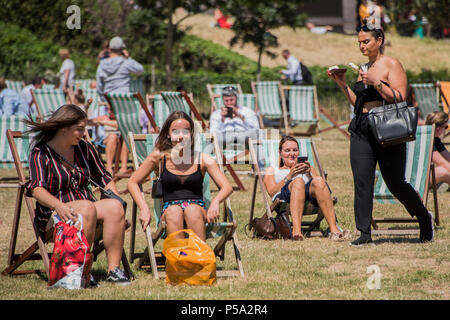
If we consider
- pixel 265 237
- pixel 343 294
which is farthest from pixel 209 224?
pixel 265 237

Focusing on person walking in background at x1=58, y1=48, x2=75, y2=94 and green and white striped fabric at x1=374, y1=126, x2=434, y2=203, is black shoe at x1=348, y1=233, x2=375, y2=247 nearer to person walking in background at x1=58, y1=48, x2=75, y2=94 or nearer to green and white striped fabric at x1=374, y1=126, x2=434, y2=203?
green and white striped fabric at x1=374, y1=126, x2=434, y2=203

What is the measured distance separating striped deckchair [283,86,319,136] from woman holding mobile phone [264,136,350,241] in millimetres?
8136

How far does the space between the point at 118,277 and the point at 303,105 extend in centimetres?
1072

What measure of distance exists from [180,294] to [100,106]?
8657 millimetres

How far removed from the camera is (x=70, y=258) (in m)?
4.84

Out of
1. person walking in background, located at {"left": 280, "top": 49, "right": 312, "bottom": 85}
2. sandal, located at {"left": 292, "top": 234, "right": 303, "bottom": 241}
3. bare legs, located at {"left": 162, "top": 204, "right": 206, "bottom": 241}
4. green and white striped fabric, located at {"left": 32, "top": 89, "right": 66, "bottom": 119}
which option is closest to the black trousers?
sandal, located at {"left": 292, "top": 234, "right": 303, "bottom": 241}

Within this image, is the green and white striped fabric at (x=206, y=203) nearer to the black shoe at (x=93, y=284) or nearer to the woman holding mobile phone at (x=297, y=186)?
the black shoe at (x=93, y=284)

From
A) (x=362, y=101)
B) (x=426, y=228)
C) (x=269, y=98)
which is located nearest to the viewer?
(x=362, y=101)

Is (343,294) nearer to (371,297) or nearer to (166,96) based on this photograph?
(371,297)

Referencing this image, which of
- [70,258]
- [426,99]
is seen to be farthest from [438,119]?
[426,99]

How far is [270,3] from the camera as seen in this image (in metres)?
21.8

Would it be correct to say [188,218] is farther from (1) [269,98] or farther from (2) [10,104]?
(1) [269,98]

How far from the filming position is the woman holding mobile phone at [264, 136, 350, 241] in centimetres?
674

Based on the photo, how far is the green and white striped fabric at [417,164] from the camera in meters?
7.12
